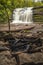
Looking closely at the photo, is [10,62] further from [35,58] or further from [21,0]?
[21,0]

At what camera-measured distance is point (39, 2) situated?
24.8 m

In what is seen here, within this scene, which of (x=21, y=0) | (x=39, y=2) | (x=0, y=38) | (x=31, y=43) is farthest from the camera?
(x=39, y=2)

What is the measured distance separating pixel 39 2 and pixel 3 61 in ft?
72.0

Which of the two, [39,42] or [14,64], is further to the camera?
[39,42]

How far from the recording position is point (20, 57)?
133 inches

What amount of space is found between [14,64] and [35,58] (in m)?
0.45

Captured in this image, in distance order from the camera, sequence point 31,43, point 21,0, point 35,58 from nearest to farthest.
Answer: point 35,58, point 31,43, point 21,0

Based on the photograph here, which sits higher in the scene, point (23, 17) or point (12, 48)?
point (12, 48)

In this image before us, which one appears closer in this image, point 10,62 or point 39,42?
point 10,62

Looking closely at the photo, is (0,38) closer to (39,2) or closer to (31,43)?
(31,43)

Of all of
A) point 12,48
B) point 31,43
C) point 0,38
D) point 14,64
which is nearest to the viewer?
point 14,64

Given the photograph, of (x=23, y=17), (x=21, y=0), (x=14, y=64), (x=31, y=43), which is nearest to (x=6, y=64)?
(x=14, y=64)

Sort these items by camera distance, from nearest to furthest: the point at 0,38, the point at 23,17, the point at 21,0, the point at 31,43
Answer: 1. the point at 31,43
2. the point at 0,38
3. the point at 23,17
4. the point at 21,0

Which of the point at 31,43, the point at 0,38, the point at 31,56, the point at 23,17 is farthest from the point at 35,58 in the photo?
the point at 23,17
